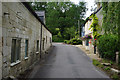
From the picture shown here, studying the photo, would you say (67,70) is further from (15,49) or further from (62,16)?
(62,16)

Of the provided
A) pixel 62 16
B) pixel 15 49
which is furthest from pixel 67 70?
pixel 62 16

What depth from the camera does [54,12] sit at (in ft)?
136

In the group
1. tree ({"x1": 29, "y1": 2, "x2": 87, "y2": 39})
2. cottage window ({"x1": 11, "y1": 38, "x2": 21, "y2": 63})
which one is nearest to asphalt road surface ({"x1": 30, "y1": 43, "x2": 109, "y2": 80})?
cottage window ({"x1": 11, "y1": 38, "x2": 21, "y2": 63})

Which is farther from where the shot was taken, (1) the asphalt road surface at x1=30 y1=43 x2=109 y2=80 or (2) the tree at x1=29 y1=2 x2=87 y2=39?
(2) the tree at x1=29 y1=2 x2=87 y2=39

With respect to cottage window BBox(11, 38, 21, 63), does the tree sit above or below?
above

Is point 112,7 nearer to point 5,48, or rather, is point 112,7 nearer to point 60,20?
point 5,48

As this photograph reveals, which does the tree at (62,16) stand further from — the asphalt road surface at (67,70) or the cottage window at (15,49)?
the cottage window at (15,49)

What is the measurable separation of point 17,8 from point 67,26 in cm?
3855

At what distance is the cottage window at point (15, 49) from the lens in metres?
5.88

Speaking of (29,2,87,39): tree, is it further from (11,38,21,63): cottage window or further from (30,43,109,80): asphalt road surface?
(11,38,21,63): cottage window

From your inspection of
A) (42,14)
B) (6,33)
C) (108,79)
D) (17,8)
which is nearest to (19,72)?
(6,33)

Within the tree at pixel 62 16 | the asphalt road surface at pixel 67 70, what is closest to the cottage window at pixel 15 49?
the asphalt road surface at pixel 67 70

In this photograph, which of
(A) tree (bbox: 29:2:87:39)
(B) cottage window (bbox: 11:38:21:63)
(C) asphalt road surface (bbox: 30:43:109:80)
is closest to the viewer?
(B) cottage window (bbox: 11:38:21:63)

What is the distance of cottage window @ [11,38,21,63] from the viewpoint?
5876 mm
